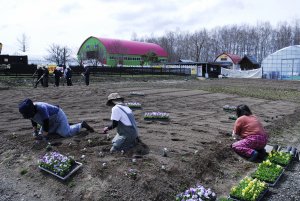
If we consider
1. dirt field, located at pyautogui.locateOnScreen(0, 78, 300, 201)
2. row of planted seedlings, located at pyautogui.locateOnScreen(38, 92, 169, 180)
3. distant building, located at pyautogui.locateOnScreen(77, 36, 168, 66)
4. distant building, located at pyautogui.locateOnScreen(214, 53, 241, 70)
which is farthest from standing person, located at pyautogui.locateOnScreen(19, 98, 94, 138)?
distant building, located at pyautogui.locateOnScreen(214, 53, 241, 70)

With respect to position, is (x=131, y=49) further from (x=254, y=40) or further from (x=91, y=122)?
(x=91, y=122)

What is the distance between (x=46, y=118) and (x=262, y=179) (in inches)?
172

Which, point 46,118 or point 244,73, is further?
point 244,73

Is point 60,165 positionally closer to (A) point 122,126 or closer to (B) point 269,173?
(A) point 122,126

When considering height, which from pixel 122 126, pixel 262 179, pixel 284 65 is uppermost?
pixel 284 65

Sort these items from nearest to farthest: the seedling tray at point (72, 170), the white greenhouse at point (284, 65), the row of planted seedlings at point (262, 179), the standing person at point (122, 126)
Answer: the row of planted seedlings at point (262, 179) → the seedling tray at point (72, 170) → the standing person at point (122, 126) → the white greenhouse at point (284, 65)

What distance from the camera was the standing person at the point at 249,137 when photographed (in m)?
6.24

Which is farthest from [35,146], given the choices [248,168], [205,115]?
[205,115]

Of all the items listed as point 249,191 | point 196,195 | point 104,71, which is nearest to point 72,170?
point 196,195

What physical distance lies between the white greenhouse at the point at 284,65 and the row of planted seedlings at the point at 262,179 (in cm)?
3805

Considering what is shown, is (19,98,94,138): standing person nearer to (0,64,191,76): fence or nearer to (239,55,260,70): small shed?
(0,64,191,76): fence

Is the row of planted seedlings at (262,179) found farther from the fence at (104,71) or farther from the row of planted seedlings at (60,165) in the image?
the fence at (104,71)

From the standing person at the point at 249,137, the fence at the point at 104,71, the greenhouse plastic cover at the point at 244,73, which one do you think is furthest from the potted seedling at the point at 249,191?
the greenhouse plastic cover at the point at 244,73

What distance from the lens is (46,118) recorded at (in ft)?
21.0
